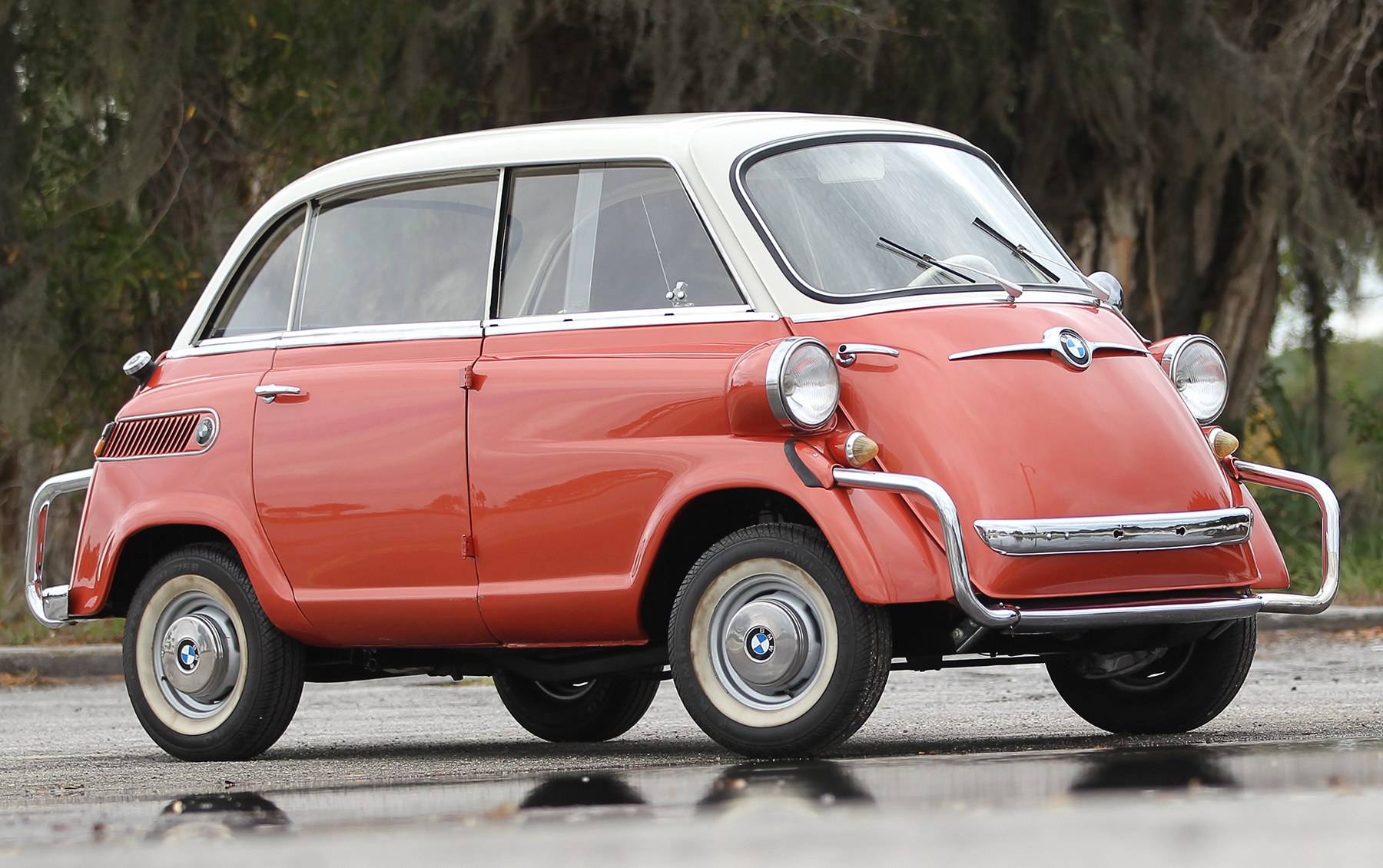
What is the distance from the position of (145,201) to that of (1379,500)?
8.83 metres

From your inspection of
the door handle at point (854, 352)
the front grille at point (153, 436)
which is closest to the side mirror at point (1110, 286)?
the door handle at point (854, 352)

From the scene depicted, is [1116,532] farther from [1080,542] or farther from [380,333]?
[380,333]

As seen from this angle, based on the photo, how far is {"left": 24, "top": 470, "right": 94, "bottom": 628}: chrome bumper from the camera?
7457 mm

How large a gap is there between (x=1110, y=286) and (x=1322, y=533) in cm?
119

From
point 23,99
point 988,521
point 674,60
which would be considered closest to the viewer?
point 988,521

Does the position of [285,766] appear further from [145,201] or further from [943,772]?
[145,201]

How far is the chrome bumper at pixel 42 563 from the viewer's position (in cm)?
746

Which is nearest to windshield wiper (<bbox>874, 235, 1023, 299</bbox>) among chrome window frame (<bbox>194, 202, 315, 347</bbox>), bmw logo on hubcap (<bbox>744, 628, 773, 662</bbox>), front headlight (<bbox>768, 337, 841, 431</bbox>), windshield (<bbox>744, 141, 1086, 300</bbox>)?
windshield (<bbox>744, 141, 1086, 300</bbox>)

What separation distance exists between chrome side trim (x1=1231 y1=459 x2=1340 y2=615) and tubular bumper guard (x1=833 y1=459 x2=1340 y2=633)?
17 millimetres

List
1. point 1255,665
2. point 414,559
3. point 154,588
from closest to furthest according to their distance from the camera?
point 414,559
point 154,588
point 1255,665

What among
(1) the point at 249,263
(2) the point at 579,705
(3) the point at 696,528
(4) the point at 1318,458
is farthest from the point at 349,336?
(4) the point at 1318,458

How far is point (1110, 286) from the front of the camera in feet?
23.3

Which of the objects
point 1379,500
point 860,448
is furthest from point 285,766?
point 1379,500

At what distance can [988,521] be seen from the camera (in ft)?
18.4
